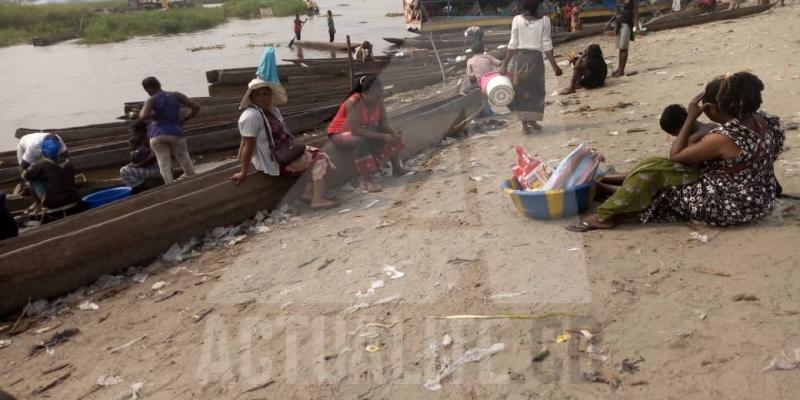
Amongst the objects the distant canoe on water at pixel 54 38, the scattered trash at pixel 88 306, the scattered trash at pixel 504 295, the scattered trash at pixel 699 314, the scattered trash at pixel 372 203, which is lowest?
the scattered trash at pixel 88 306

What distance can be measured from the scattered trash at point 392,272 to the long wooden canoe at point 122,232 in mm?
1762

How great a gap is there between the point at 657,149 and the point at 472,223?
1.86 metres

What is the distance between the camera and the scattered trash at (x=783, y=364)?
215cm

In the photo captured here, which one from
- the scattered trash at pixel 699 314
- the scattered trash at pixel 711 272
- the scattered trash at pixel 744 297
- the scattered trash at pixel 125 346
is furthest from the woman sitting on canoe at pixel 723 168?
the scattered trash at pixel 125 346

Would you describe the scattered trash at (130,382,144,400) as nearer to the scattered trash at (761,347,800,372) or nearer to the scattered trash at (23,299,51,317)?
the scattered trash at (23,299,51,317)

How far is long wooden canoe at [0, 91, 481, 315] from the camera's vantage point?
371 centimetres

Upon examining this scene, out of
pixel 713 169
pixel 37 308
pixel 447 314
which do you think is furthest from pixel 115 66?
pixel 713 169

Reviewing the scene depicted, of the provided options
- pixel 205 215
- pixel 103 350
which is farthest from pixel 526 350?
pixel 205 215

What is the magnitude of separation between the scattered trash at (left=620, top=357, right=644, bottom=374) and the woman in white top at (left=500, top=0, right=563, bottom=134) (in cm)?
414

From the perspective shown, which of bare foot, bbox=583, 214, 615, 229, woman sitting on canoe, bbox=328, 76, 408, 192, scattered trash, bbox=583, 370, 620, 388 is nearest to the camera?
scattered trash, bbox=583, 370, 620, 388

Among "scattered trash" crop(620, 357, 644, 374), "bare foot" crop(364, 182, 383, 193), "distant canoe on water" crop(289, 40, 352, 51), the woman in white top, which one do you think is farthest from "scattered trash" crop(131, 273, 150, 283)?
"distant canoe on water" crop(289, 40, 352, 51)

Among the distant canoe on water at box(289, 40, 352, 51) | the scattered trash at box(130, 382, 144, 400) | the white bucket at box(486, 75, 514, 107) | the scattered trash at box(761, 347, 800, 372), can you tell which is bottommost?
the scattered trash at box(130, 382, 144, 400)

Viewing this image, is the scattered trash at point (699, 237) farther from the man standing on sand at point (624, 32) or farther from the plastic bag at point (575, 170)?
the man standing on sand at point (624, 32)

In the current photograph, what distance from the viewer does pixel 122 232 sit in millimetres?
4137
